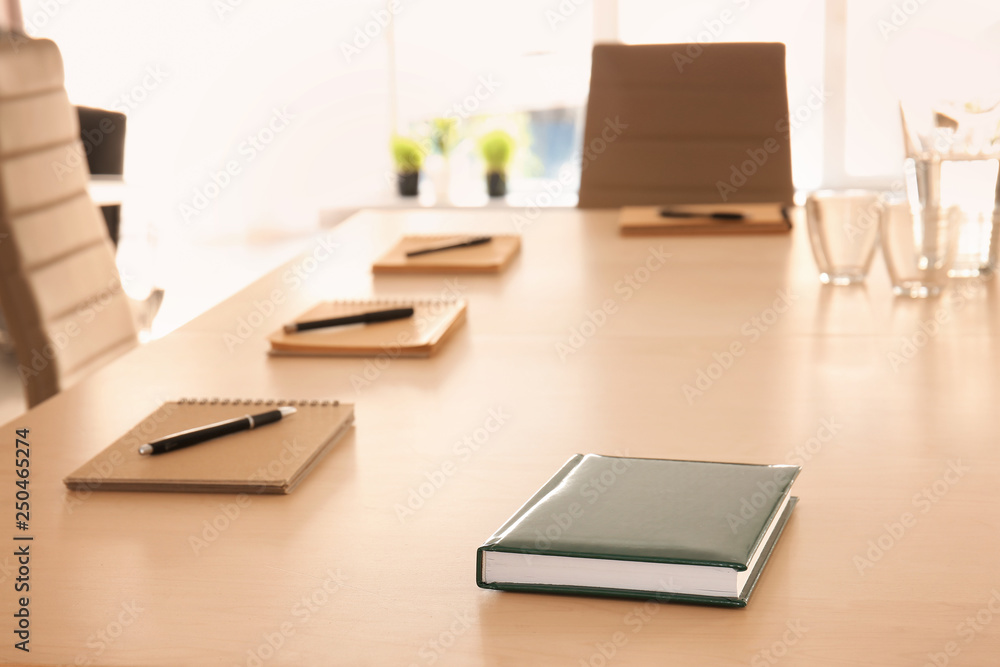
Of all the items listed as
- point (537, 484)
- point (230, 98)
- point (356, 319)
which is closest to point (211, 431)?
point (537, 484)

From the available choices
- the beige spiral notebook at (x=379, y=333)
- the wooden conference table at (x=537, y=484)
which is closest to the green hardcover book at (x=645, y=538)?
the wooden conference table at (x=537, y=484)

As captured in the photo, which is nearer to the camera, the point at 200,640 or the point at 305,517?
the point at 200,640

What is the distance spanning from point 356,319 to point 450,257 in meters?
0.42

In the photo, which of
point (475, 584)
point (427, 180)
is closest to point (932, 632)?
point (475, 584)

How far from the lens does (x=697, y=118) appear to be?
7.68 feet

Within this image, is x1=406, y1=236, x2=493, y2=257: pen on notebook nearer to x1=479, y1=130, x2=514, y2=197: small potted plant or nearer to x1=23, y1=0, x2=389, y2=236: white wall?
x1=479, y1=130, x2=514, y2=197: small potted plant

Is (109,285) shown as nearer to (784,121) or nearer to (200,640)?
(784,121)

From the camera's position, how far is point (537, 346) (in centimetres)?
123

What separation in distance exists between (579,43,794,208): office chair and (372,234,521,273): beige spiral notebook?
0.63 m

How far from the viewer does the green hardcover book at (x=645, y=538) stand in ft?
2.10

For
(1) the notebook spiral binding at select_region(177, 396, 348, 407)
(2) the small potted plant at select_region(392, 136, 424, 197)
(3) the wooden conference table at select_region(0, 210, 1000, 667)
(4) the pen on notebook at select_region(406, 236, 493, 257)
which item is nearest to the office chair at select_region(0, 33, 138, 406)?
(3) the wooden conference table at select_region(0, 210, 1000, 667)

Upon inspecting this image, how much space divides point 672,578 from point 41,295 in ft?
4.82

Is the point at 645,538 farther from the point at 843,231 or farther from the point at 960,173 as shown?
the point at 960,173

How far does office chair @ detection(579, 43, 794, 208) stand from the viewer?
233 centimetres
